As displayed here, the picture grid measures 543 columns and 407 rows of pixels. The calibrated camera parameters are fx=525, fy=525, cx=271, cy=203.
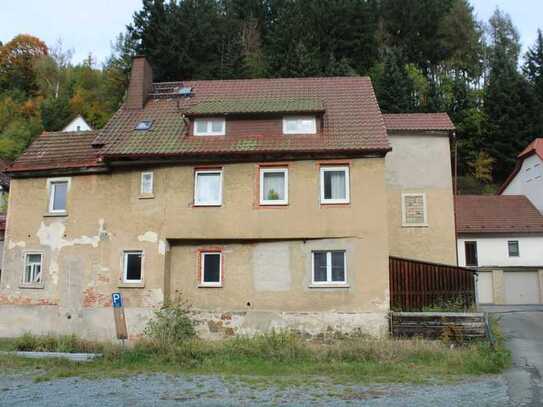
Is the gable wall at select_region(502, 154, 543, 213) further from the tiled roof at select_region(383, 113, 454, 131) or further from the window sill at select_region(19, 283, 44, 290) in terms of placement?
the window sill at select_region(19, 283, 44, 290)

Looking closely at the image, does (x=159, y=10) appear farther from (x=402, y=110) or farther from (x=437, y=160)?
(x=437, y=160)

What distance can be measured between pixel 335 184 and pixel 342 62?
112ft

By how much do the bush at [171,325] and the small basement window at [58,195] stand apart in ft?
19.0

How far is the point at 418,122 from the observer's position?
23.2 metres

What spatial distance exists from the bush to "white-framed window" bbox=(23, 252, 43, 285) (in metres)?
4.89

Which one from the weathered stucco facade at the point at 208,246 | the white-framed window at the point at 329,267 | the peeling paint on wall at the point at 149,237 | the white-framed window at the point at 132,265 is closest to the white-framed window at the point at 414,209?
the weathered stucco facade at the point at 208,246

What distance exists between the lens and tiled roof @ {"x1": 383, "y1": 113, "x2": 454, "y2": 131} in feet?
74.8

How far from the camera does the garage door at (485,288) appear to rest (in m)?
33.7

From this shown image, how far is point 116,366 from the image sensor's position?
49.9ft

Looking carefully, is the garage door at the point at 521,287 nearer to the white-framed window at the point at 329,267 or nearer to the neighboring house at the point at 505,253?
the neighboring house at the point at 505,253

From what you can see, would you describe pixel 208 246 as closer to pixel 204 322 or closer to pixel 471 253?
pixel 204 322

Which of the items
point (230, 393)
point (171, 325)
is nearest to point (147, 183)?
point (171, 325)

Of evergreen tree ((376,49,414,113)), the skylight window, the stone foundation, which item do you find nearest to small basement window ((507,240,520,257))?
evergreen tree ((376,49,414,113))

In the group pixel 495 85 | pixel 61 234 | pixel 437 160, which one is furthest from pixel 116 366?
pixel 495 85
